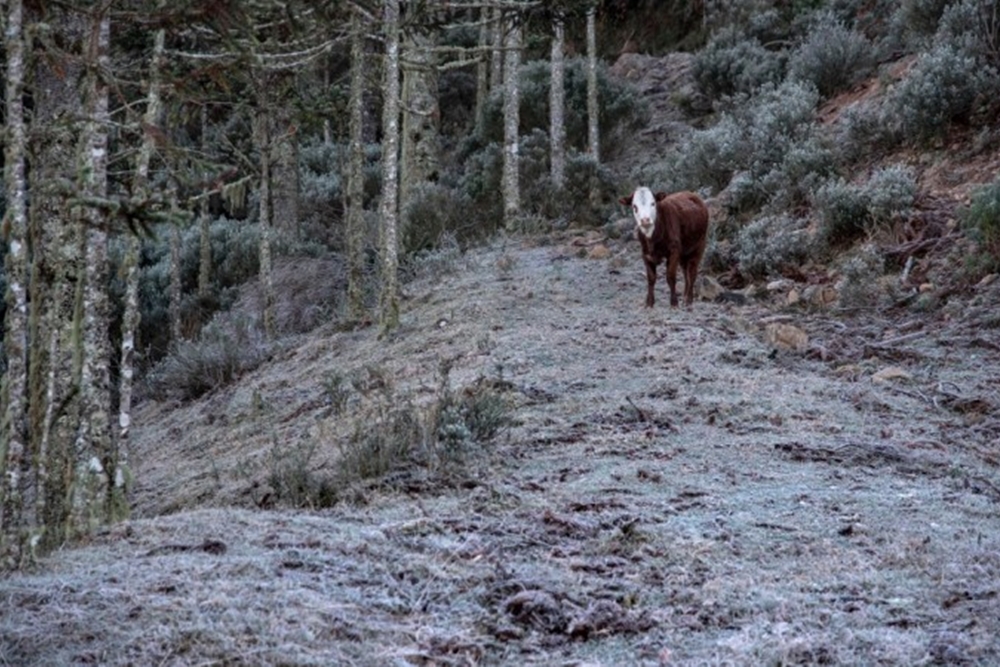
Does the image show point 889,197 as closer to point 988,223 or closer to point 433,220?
point 988,223

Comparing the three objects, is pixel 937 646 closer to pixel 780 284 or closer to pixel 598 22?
pixel 780 284

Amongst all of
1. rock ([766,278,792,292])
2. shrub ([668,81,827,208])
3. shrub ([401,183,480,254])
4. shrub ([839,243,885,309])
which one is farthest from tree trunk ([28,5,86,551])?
shrub ([401,183,480,254])

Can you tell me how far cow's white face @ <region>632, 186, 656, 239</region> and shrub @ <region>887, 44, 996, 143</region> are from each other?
5.27 meters

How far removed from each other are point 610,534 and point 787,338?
5.82 m

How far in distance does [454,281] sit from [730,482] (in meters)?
9.06

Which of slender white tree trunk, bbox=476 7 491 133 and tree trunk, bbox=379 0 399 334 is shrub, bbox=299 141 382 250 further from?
tree trunk, bbox=379 0 399 334

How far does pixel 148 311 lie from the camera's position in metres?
21.9

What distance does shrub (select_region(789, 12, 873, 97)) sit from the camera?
67.4 feet

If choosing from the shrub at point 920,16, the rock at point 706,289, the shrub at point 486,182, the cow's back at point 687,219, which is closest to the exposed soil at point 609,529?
the cow's back at point 687,219

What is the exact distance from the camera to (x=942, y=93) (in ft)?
50.7

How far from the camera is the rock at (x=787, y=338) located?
10.9 meters

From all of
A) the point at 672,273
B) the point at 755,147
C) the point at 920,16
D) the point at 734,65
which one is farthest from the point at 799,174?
the point at 734,65

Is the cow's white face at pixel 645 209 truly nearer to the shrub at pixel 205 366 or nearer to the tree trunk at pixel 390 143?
the tree trunk at pixel 390 143

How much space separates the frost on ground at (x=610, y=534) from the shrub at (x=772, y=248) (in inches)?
144
